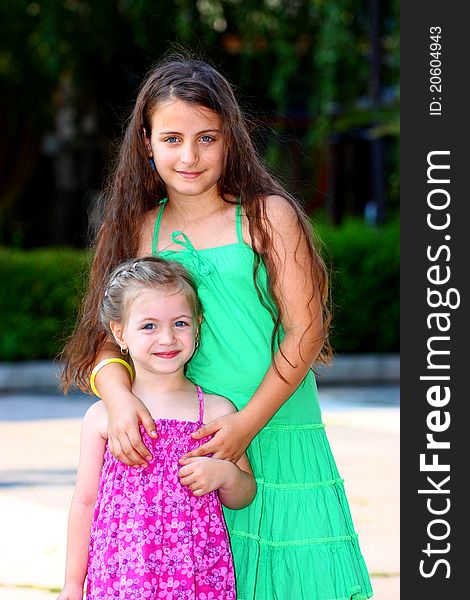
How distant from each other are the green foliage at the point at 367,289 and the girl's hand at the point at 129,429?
723 centimetres

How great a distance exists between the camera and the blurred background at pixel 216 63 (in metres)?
9.57

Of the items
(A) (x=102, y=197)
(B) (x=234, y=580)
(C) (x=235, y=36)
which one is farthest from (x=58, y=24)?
(B) (x=234, y=580)

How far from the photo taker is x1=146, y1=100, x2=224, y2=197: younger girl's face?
9.05 feet

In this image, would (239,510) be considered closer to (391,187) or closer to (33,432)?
(33,432)

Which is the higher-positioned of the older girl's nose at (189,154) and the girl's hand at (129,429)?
the older girl's nose at (189,154)

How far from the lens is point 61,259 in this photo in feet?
31.8

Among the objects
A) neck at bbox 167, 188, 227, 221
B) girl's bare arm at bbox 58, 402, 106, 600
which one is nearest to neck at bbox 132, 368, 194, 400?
girl's bare arm at bbox 58, 402, 106, 600

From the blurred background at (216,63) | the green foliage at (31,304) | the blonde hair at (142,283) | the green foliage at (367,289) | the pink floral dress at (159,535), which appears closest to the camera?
the pink floral dress at (159,535)

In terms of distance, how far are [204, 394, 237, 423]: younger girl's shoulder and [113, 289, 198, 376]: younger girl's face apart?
4.5 inches

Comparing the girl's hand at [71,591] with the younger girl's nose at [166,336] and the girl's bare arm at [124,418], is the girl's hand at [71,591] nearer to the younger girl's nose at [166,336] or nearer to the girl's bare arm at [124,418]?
the girl's bare arm at [124,418]

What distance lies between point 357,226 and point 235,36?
308 cm

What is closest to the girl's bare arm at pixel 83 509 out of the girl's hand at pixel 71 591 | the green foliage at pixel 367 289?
the girl's hand at pixel 71 591

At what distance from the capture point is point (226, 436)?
2656mm

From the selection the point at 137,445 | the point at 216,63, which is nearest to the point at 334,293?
the point at 216,63
